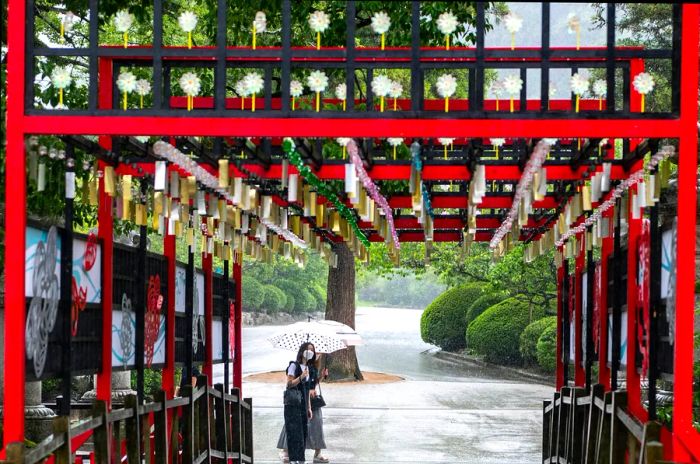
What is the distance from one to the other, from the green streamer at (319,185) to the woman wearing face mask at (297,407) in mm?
1837

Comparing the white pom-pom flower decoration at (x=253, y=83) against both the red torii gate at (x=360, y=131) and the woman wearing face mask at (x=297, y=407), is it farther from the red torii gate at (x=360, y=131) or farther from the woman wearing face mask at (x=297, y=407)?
the woman wearing face mask at (x=297, y=407)

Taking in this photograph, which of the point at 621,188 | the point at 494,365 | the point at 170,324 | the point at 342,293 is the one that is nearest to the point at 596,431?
the point at 621,188

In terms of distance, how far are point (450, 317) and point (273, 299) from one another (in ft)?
70.6

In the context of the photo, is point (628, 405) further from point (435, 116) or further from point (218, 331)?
point (218, 331)

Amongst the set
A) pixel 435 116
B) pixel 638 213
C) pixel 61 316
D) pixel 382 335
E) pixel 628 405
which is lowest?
pixel 382 335

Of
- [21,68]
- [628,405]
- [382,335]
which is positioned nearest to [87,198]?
[21,68]

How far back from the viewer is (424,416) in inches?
934

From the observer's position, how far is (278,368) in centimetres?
3888

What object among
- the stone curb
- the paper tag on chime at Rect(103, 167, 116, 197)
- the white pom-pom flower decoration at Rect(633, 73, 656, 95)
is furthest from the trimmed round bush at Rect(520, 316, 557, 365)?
the white pom-pom flower decoration at Rect(633, 73, 656, 95)

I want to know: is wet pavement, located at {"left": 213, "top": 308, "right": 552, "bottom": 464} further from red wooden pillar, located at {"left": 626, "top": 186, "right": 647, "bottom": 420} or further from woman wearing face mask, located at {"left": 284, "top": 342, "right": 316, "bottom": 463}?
red wooden pillar, located at {"left": 626, "top": 186, "right": 647, "bottom": 420}

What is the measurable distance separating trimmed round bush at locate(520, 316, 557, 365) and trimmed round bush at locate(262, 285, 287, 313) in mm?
28307

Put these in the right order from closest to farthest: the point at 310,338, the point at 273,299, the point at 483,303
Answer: the point at 310,338 → the point at 483,303 → the point at 273,299

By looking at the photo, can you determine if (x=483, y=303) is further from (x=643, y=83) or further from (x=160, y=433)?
(x=643, y=83)

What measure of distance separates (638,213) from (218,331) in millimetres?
7484
